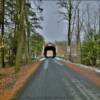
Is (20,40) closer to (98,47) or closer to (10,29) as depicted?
(98,47)

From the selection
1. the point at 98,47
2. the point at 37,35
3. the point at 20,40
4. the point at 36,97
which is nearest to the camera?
the point at 36,97

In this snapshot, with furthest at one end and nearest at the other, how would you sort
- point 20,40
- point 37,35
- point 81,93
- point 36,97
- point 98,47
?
point 37,35, point 98,47, point 20,40, point 81,93, point 36,97

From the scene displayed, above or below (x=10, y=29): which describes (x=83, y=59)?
below

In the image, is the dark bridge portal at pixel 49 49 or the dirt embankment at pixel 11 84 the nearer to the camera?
the dirt embankment at pixel 11 84

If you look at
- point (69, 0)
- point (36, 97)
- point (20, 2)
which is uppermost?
point (69, 0)

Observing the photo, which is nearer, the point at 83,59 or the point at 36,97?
the point at 36,97

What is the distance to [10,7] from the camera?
175 feet

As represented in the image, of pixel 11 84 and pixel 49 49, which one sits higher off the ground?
pixel 49 49

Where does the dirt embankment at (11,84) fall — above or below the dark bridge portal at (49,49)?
below

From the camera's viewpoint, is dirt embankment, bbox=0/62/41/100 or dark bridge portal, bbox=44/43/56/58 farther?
dark bridge portal, bbox=44/43/56/58

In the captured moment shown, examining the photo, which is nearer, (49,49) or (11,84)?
(11,84)

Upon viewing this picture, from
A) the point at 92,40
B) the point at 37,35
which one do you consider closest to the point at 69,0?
the point at 37,35

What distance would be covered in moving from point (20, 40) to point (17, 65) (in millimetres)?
2539

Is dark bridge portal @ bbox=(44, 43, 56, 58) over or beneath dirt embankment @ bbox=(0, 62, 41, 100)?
over
